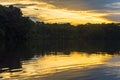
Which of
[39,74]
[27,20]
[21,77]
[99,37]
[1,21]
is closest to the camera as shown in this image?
[21,77]

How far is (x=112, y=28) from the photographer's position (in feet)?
635

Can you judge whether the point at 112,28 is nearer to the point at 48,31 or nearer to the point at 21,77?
the point at 48,31

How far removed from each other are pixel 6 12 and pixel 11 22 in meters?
3.17

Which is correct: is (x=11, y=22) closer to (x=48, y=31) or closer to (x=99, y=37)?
(x=48, y=31)

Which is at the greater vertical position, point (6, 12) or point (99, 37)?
point (6, 12)

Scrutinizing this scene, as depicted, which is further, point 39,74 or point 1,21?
point 1,21

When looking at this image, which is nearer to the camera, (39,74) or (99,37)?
(39,74)

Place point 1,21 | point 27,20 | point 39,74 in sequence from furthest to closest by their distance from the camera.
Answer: point 27,20, point 1,21, point 39,74

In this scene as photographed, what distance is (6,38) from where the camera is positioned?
120 metres

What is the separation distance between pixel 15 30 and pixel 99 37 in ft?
273

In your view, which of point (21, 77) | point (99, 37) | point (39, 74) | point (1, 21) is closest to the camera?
point (21, 77)

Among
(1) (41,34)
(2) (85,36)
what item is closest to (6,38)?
(1) (41,34)

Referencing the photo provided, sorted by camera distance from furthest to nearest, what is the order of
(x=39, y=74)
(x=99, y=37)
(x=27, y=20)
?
(x=99, y=37) < (x=27, y=20) < (x=39, y=74)

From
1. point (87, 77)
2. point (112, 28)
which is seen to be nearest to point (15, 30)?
point (112, 28)
